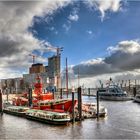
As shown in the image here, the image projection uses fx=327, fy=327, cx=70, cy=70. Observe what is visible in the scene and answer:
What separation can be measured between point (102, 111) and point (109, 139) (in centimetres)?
3696

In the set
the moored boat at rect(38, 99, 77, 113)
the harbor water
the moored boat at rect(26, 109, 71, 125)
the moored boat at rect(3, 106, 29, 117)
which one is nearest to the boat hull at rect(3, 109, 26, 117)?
the moored boat at rect(3, 106, 29, 117)

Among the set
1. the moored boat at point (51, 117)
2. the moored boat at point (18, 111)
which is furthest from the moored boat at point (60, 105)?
the moored boat at point (51, 117)

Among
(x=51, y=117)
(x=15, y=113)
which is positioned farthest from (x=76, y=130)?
(x=15, y=113)

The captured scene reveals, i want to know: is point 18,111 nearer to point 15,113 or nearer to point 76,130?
point 15,113

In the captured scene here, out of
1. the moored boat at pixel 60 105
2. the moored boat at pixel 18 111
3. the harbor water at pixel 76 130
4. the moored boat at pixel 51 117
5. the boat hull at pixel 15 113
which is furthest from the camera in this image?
the moored boat at pixel 18 111

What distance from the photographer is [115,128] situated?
79312 millimetres

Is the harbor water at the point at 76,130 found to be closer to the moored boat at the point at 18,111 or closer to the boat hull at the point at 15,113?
the boat hull at the point at 15,113

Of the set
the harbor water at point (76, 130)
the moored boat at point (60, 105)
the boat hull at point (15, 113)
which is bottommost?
the harbor water at point (76, 130)

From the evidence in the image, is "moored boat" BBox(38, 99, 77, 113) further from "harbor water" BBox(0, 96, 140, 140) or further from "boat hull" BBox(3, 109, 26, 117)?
"harbor water" BBox(0, 96, 140, 140)

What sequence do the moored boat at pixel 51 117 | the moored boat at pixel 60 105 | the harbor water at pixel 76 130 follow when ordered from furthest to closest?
the moored boat at pixel 60 105
the moored boat at pixel 51 117
the harbor water at pixel 76 130

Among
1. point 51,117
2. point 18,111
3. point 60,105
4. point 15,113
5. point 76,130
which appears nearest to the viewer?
point 76,130

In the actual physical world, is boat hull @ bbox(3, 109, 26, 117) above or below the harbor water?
above

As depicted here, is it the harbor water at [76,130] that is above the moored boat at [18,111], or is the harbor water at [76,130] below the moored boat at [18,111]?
below

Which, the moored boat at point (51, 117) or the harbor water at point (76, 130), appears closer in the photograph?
the harbor water at point (76, 130)
